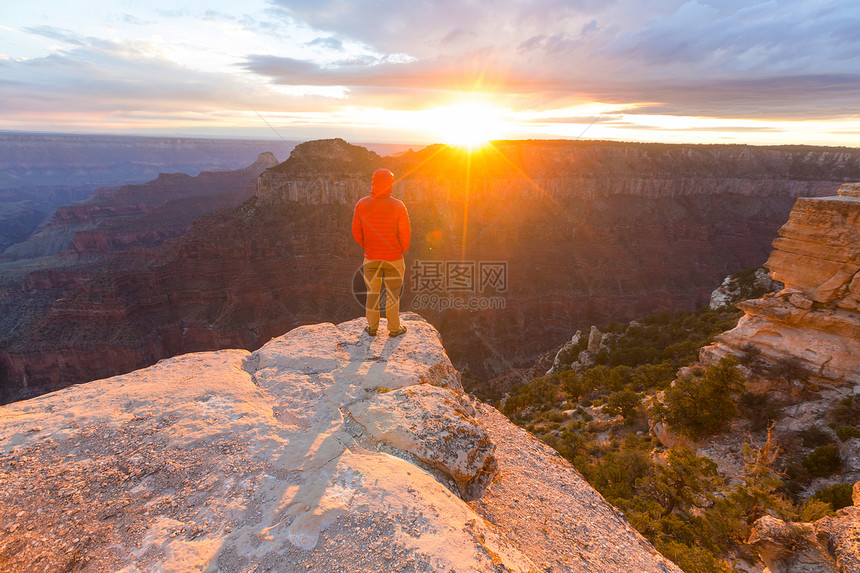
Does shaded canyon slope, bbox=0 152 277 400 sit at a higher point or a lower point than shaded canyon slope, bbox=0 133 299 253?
lower

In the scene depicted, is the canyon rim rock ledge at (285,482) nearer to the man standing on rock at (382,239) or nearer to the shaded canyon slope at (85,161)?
the man standing on rock at (382,239)

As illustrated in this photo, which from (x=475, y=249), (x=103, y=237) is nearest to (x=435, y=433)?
(x=475, y=249)

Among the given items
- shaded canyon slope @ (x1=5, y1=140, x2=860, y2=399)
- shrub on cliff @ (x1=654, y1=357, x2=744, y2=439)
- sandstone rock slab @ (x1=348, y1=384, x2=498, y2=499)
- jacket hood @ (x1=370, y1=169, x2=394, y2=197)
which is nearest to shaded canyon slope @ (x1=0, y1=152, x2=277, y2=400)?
shaded canyon slope @ (x1=5, y1=140, x2=860, y2=399)

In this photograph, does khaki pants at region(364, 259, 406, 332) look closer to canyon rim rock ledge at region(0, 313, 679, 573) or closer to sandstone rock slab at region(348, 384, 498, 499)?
canyon rim rock ledge at region(0, 313, 679, 573)

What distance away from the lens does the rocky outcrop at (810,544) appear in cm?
537

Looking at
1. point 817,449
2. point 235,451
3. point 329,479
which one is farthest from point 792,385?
point 235,451

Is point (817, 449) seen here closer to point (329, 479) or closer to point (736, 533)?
point (736, 533)

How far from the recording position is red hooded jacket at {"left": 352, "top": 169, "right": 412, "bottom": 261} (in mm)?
5906

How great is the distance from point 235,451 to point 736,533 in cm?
940

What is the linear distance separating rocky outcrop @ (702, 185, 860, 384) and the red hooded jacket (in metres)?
12.7

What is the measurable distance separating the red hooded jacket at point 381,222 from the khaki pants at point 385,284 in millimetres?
161

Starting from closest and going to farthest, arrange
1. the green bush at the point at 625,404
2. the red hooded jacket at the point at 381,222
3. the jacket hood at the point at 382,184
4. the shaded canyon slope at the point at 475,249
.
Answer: the jacket hood at the point at 382,184
the red hooded jacket at the point at 381,222
the green bush at the point at 625,404
the shaded canyon slope at the point at 475,249

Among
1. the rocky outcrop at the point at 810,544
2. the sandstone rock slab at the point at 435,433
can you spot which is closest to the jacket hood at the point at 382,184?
the sandstone rock slab at the point at 435,433

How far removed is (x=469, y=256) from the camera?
155ft
